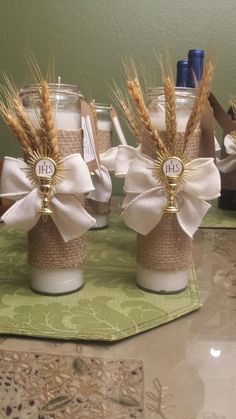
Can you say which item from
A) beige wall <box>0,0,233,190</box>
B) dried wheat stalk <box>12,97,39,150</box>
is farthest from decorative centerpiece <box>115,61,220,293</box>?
beige wall <box>0,0,233,190</box>

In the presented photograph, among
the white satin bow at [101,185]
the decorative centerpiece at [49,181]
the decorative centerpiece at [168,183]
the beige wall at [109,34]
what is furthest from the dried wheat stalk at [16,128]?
the beige wall at [109,34]

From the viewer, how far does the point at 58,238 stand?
54cm

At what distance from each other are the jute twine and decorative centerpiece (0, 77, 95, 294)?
0.08 meters

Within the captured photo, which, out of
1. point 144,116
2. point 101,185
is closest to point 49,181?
point 144,116

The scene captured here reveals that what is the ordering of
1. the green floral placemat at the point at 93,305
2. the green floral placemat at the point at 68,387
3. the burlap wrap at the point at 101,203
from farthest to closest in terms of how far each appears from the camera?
the burlap wrap at the point at 101,203
the green floral placemat at the point at 93,305
the green floral placemat at the point at 68,387

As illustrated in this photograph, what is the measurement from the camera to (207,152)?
0.58m

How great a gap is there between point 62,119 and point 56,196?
0.30ft

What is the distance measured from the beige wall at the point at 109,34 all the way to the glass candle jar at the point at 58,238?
0.61 meters

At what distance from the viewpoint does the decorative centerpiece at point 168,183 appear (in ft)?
1.66

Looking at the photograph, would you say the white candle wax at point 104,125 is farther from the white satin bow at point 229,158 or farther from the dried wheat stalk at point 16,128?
the dried wheat stalk at point 16,128

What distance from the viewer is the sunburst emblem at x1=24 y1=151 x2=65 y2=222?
19.6 inches

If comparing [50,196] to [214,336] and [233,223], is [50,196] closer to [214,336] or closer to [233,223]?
[214,336]

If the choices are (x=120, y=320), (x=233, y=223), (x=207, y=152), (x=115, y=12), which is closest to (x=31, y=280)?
(x=120, y=320)

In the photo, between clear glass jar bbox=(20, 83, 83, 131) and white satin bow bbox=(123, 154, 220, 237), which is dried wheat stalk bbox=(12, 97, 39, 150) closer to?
clear glass jar bbox=(20, 83, 83, 131)
